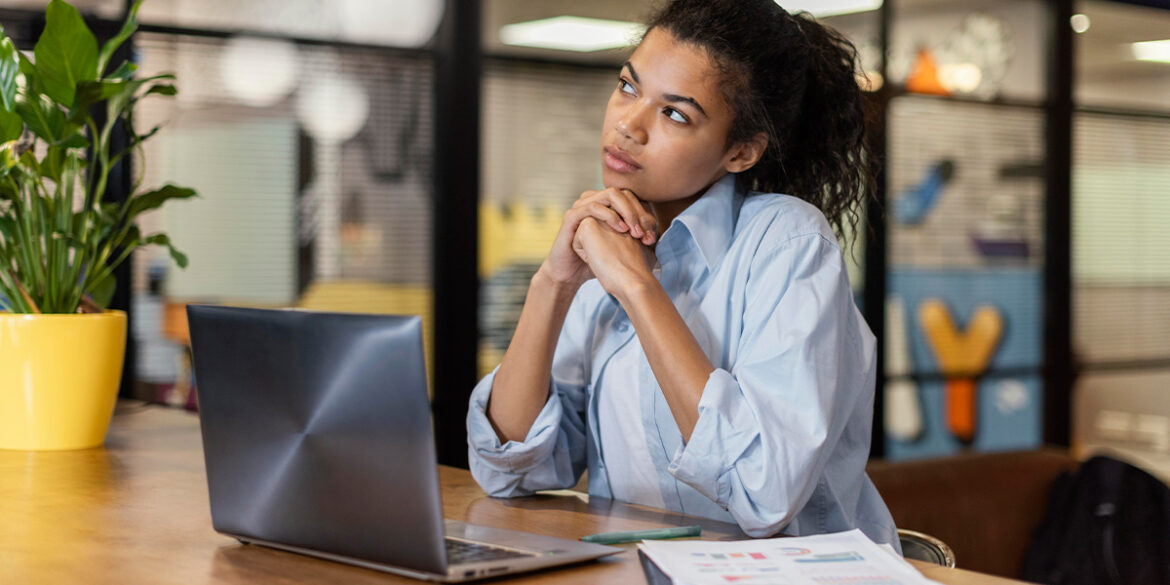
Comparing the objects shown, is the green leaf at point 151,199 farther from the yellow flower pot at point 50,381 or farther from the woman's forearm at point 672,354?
the woman's forearm at point 672,354

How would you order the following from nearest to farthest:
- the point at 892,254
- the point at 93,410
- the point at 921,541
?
the point at 921,541 → the point at 93,410 → the point at 892,254

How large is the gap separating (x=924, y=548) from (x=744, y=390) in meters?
→ 0.52

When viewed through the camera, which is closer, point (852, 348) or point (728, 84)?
point (852, 348)

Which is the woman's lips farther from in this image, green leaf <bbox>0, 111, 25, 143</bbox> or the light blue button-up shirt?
green leaf <bbox>0, 111, 25, 143</bbox>

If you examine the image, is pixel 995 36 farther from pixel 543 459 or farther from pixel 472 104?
pixel 543 459

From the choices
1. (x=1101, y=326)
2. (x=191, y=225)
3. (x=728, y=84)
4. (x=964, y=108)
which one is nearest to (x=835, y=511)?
(x=728, y=84)

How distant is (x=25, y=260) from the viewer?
6.63 feet

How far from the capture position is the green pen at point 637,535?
50.4 inches

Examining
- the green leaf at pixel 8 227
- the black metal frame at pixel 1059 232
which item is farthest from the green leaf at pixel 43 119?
the black metal frame at pixel 1059 232

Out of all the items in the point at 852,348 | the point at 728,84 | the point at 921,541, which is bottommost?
the point at 921,541

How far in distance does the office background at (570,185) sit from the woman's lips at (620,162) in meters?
0.50

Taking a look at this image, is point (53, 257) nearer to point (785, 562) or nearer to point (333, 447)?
point (333, 447)

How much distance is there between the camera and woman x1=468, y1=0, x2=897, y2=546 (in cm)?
142

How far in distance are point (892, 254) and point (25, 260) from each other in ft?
11.1
